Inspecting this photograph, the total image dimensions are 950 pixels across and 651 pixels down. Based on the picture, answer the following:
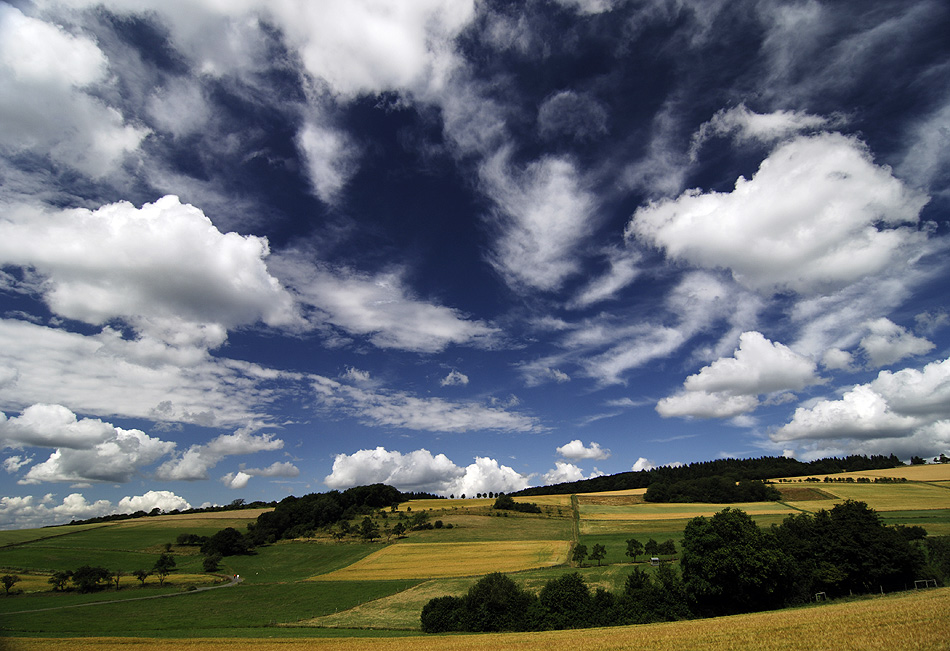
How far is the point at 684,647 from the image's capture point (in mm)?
26875

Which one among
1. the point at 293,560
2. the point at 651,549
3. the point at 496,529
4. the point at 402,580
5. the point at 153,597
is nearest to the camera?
the point at 153,597

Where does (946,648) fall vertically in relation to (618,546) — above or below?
above

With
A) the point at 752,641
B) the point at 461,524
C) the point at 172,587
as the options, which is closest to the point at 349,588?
the point at 172,587

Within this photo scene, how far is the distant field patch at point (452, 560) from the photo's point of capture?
3233 inches

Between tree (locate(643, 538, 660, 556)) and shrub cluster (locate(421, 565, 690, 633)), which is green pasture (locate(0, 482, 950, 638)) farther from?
shrub cluster (locate(421, 565, 690, 633))

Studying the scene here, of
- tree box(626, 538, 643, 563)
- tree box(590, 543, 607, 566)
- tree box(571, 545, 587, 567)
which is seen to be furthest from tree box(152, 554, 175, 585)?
tree box(626, 538, 643, 563)

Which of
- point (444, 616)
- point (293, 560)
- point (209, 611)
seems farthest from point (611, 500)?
point (209, 611)

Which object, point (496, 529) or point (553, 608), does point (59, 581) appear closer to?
point (496, 529)

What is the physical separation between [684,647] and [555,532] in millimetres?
89699

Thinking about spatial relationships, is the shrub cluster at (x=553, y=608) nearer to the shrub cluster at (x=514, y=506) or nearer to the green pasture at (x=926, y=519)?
the green pasture at (x=926, y=519)

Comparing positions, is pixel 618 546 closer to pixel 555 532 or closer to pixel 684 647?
pixel 555 532

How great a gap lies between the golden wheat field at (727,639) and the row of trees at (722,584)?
34.1ft

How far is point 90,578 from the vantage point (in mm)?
84875

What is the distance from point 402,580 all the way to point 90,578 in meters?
59.2
